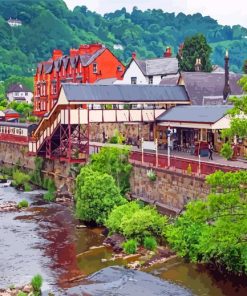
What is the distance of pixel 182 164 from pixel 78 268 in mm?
9736

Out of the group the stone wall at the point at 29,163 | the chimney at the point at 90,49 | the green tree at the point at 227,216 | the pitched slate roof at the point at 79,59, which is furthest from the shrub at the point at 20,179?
the chimney at the point at 90,49

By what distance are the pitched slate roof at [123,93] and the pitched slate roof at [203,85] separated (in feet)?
2.93

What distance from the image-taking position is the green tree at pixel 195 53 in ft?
246

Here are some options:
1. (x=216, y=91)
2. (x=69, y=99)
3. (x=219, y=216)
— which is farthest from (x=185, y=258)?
(x=216, y=91)

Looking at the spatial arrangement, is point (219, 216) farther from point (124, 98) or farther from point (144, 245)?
point (124, 98)

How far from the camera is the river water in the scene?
25.8 meters

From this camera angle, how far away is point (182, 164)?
117ft

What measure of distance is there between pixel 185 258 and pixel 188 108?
72.2 feet

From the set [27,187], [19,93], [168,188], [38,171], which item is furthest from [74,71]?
[19,93]

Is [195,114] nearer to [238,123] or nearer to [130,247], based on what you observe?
[130,247]

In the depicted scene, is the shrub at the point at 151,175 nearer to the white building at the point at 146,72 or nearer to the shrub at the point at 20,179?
the shrub at the point at 20,179

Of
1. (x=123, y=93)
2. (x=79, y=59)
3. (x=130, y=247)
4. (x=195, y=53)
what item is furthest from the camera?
(x=79, y=59)

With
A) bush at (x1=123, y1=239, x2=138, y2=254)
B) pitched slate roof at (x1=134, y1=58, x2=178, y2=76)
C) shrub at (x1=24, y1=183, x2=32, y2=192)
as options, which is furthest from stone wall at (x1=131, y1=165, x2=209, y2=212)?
pitched slate roof at (x1=134, y1=58, x2=178, y2=76)

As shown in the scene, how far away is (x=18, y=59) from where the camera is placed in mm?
184500
